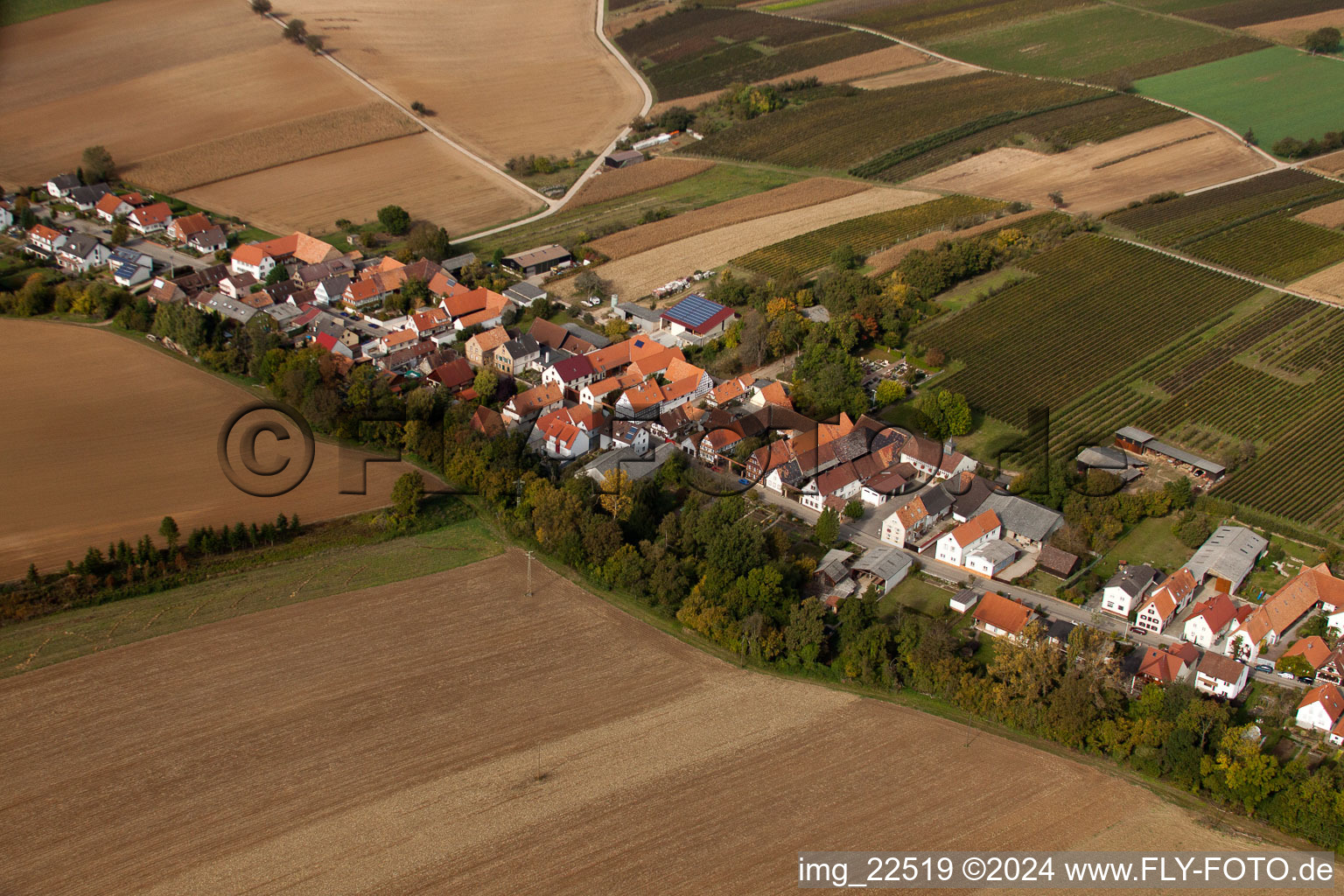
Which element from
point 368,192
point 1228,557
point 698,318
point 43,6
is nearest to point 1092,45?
point 698,318

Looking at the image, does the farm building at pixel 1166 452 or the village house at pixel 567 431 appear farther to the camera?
the village house at pixel 567 431

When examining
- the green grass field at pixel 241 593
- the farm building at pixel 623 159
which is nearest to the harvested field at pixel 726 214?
the farm building at pixel 623 159

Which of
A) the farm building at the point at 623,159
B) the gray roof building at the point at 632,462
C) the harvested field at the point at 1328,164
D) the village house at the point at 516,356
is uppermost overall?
the harvested field at the point at 1328,164

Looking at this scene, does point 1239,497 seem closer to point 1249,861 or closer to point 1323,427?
point 1323,427

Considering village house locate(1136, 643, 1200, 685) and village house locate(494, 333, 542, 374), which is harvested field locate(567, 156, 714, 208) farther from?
village house locate(1136, 643, 1200, 685)

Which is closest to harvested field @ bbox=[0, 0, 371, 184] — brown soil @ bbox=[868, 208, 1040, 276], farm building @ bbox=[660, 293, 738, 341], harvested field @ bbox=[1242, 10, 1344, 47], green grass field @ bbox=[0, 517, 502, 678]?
farm building @ bbox=[660, 293, 738, 341]

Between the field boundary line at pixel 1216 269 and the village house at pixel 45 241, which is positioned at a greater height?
the field boundary line at pixel 1216 269

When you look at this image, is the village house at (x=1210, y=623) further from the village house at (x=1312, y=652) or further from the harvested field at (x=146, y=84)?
the harvested field at (x=146, y=84)

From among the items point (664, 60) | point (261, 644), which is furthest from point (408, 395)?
point (664, 60)

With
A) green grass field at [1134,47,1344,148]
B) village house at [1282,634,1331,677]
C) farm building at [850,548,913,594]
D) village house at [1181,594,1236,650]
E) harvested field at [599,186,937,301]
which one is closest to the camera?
village house at [1282,634,1331,677]
